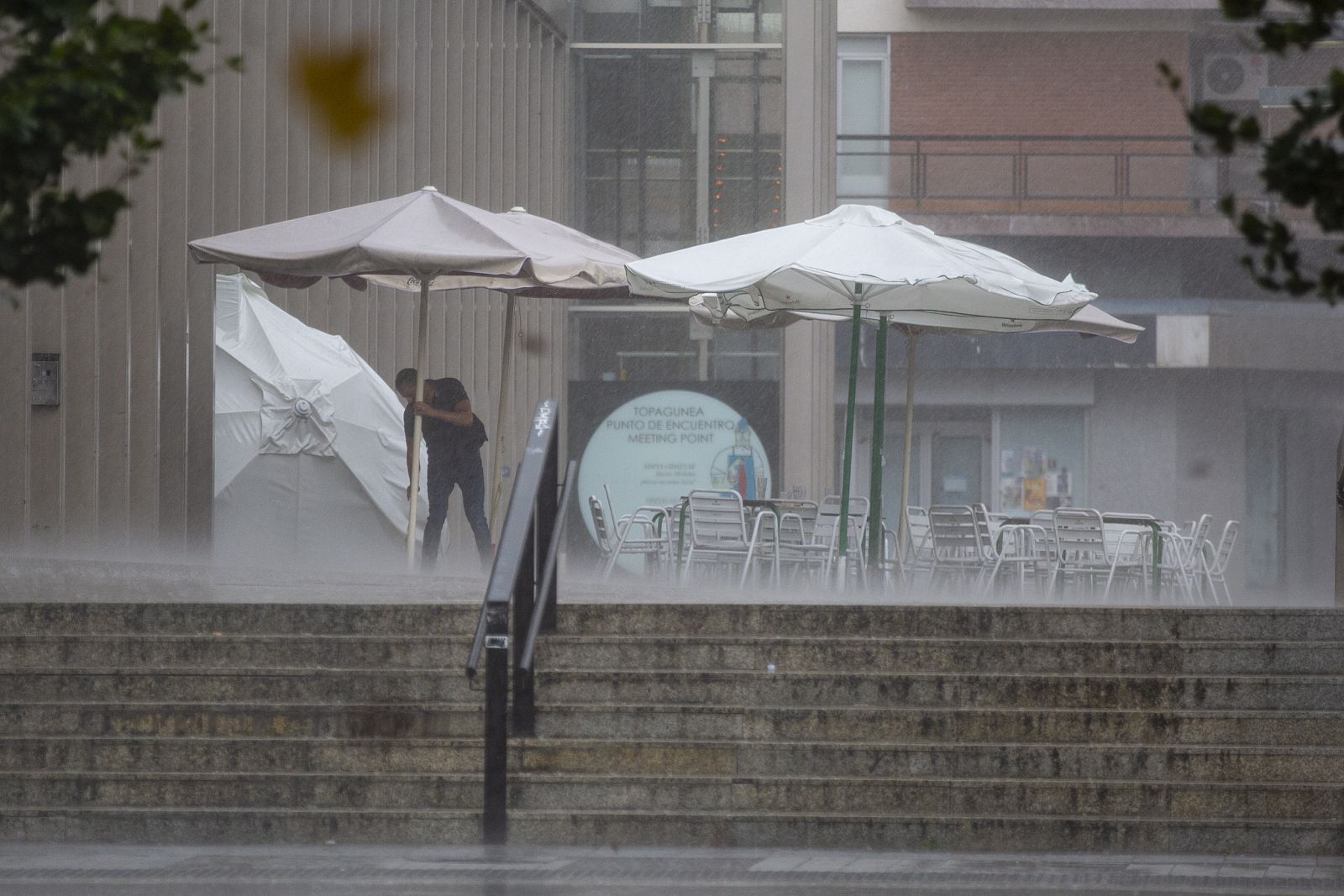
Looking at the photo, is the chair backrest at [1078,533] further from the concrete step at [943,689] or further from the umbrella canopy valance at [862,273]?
the concrete step at [943,689]

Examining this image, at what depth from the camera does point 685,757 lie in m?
7.72

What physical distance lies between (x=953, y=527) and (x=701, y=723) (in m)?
5.80

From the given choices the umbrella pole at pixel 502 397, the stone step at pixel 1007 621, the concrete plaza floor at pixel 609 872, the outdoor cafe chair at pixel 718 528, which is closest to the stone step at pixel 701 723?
the stone step at pixel 1007 621

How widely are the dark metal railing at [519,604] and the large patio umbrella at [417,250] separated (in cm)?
239

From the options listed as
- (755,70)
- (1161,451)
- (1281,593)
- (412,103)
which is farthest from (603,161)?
(1281,593)

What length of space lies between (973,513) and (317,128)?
6.34m

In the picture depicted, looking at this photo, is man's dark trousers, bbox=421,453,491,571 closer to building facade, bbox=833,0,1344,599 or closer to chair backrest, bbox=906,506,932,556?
chair backrest, bbox=906,506,932,556

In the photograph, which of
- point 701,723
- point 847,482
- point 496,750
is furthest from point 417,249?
point 496,750

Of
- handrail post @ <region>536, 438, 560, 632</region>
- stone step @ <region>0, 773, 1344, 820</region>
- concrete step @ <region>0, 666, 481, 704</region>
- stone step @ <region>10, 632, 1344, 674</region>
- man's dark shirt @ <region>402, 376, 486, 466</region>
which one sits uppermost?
man's dark shirt @ <region>402, 376, 486, 466</region>

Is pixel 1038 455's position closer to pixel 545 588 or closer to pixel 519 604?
pixel 545 588

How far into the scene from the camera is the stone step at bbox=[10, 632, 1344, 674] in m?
8.26

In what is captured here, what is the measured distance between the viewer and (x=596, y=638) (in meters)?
8.41

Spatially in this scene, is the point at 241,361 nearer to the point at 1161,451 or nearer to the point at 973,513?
the point at 973,513

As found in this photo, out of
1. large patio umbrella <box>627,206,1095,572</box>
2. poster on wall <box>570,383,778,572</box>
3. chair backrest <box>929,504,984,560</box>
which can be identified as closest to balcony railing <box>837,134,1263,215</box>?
poster on wall <box>570,383,778,572</box>
